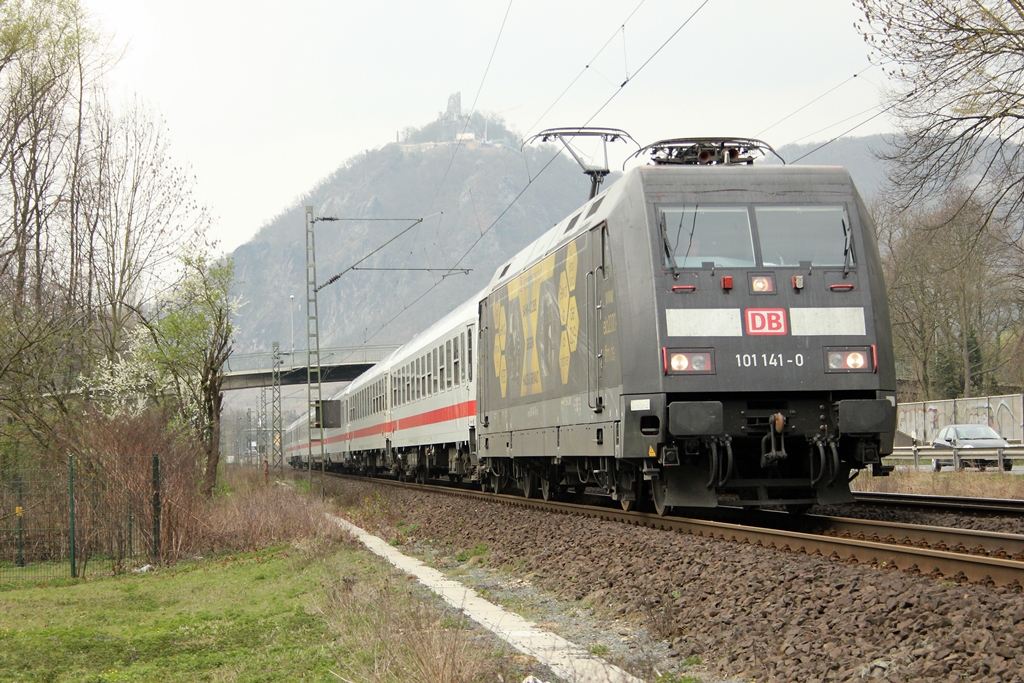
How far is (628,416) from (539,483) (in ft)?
23.5

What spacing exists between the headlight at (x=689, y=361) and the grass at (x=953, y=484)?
881cm

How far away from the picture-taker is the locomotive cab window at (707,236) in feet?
34.6

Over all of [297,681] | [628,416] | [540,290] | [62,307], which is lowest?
[297,681]

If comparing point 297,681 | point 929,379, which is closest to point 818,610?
point 297,681

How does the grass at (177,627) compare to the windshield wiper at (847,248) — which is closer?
the grass at (177,627)

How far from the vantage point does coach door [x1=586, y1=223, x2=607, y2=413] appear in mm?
11469

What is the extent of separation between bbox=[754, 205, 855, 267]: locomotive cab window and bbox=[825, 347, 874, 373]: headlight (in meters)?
0.94

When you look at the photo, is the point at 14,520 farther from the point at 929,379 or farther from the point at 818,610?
the point at 929,379

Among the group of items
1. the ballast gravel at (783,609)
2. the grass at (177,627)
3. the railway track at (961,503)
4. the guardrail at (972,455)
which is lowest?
the grass at (177,627)

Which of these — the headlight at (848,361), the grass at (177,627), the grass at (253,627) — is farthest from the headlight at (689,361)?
the grass at (177,627)

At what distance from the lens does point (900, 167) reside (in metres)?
18.8

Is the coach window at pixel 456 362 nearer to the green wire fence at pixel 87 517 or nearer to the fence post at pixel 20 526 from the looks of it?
the green wire fence at pixel 87 517

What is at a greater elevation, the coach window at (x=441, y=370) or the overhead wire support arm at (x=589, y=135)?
the overhead wire support arm at (x=589, y=135)

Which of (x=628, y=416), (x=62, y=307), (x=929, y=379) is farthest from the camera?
(x=929, y=379)
